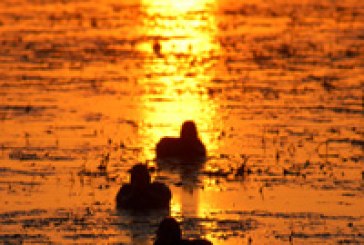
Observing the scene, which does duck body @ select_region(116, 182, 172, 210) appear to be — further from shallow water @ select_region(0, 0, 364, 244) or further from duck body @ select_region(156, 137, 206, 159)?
duck body @ select_region(156, 137, 206, 159)

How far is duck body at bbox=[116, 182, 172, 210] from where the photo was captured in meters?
19.3

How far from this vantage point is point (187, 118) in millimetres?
26828

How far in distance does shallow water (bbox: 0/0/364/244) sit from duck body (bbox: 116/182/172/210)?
7.0 inches

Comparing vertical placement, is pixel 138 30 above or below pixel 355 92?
above

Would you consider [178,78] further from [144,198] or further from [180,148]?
[144,198]

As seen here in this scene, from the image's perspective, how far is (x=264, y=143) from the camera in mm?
24031

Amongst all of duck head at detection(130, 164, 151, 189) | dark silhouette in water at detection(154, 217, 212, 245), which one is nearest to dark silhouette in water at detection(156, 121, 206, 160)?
duck head at detection(130, 164, 151, 189)

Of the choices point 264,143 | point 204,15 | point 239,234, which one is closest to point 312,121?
point 264,143

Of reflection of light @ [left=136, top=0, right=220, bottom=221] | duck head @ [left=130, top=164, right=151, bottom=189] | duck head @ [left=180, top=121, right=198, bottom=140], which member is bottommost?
duck head @ [left=130, top=164, right=151, bottom=189]

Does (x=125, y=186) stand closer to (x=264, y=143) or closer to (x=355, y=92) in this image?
(x=264, y=143)

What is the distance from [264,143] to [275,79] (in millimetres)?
7748

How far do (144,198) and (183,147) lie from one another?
163 inches

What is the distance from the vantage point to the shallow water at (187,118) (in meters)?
18.7

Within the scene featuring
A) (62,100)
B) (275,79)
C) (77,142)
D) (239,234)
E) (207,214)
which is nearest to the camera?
(239,234)
